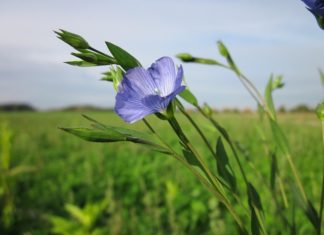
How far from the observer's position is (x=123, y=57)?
1.17 feet

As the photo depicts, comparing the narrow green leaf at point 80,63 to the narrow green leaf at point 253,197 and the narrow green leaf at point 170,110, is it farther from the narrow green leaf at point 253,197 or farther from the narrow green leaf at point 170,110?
the narrow green leaf at point 253,197

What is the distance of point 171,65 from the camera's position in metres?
0.37

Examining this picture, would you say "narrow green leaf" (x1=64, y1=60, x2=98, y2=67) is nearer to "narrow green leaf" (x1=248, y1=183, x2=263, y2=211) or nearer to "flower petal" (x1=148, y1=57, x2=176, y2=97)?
"flower petal" (x1=148, y1=57, x2=176, y2=97)

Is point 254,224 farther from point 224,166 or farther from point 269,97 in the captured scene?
point 269,97

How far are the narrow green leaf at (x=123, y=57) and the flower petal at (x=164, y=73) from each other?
18 mm

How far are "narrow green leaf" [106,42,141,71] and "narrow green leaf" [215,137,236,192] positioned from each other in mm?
127

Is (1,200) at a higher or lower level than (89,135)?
lower

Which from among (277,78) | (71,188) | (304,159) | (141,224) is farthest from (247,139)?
(277,78)

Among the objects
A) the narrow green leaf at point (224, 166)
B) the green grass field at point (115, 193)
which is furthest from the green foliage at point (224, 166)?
the green grass field at point (115, 193)

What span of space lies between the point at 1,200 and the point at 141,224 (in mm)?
558

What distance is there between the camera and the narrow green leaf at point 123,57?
1.16ft

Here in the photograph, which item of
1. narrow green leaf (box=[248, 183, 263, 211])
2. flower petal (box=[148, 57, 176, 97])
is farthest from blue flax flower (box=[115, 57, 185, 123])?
narrow green leaf (box=[248, 183, 263, 211])

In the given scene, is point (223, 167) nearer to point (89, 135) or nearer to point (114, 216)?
point (89, 135)

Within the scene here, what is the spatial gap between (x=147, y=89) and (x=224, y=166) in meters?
0.13
